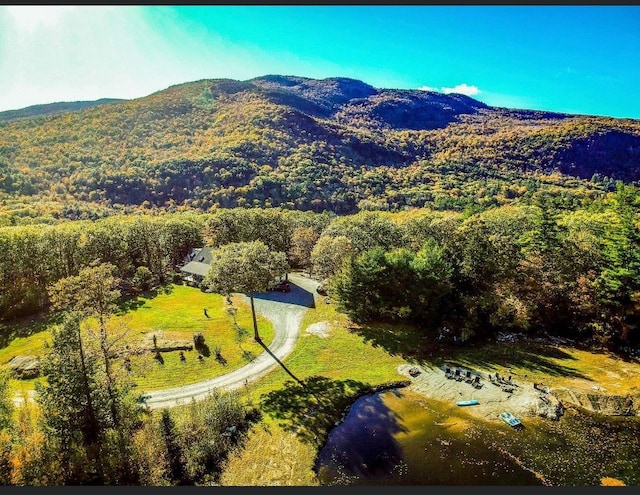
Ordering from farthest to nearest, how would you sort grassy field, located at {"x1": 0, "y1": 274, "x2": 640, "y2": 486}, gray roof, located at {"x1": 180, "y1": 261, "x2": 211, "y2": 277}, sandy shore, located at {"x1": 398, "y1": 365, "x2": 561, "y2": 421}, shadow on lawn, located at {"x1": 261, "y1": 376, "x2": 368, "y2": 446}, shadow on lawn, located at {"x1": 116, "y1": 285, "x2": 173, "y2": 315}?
gray roof, located at {"x1": 180, "y1": 261, "x2": 211, "y2": 277} → shadow on lawn, located at {"x1": 116, "y1": 285, "x2": 173, "y2": 315} → sandy shore, located at {"x1": 398, "y1": 365, "x2": 561, "y2": 421} → shadow on lawn, located at {"x1": 261, "y1": 376, "x2": 368, "y2": 446} → grassy field, located at {"x1": 0, "y1": 274, "x2": 640, "y2": 486}

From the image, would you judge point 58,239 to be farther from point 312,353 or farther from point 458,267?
point 458,267

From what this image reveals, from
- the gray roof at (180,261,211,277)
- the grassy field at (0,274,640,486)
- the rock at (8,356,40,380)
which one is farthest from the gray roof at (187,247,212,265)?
the rock at (8,356,40,380)

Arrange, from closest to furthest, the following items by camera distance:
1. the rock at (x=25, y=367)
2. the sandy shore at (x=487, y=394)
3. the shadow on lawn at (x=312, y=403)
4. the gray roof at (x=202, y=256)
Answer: the shadow on lawn at (x=312, y=403) < the sandy shore at (x=487, y=394) < the rock at (x=25, y=367) < the gray roof at (x=202, y=256)

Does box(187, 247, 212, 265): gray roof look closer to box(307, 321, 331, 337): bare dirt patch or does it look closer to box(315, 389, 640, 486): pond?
box(307, 321, 331, 337): bare dirt patch

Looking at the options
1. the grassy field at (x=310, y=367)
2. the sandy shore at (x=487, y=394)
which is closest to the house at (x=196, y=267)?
the grassy field at (x=310, y=367)

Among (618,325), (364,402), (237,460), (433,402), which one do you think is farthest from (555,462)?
(618,325)

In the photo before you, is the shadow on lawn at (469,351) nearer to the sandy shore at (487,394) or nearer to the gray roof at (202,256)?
the sandy shore at (487,394)
